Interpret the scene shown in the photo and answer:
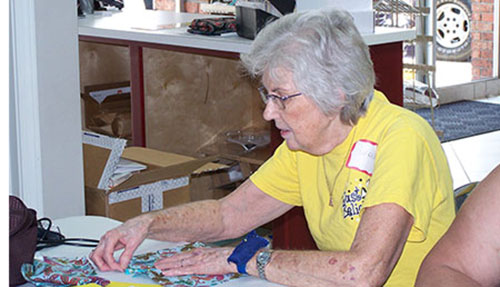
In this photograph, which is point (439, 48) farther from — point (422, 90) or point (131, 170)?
point (131, 170)

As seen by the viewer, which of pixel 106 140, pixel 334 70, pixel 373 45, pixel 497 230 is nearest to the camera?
pixel 497 230

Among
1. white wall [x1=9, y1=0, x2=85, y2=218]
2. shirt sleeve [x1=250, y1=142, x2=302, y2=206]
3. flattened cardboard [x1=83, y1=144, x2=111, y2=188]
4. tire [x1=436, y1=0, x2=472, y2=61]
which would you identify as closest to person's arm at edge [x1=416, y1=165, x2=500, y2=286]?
shirt sleeve [x1=250, y1=142, x2=302, y2=206]

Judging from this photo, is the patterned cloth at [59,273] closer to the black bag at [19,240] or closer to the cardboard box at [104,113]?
the black bag at [19,240]

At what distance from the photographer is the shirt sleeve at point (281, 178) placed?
1.95 metres

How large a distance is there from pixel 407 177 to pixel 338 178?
0.20 meters

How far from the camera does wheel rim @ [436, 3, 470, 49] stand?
25.0 ft

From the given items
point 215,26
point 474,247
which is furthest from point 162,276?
point 215,26

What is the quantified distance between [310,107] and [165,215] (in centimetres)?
43

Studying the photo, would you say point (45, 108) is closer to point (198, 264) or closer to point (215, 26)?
point (215, 26)

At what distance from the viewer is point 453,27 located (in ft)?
25.0

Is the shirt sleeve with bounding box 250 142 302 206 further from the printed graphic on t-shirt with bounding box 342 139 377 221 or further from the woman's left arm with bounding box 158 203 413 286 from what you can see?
the woman's left arm with bounding box 158 203 413 286
